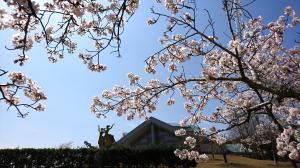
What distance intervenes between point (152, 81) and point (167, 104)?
1.51 metres

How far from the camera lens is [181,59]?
30.1ft

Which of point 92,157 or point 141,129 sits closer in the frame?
point 92,157

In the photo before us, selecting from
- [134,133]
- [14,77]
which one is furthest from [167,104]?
[134,133]

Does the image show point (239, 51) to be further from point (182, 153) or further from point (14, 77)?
point (14, 77)

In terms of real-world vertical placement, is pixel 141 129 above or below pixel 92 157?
above

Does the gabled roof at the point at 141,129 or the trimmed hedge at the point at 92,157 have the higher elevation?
the gabled roof at the point at 141,129

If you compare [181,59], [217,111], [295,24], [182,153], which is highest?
[295,24]

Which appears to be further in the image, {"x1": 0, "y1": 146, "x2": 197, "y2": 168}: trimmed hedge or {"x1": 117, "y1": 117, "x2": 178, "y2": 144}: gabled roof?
{"x1": 117, "y1": 117, "x2": 178, "y2": 144}: gabled roof

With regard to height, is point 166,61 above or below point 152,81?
above

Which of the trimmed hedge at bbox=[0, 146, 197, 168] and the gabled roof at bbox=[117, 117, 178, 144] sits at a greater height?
the gabled roof at bbox=[117, 117, 178, 144]

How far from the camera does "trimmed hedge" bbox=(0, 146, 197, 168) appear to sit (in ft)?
63.1

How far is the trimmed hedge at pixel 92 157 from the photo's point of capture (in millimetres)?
19219

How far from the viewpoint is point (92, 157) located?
20062 millimetres

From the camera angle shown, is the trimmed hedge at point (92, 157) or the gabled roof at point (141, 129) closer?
the trimmed hedge at point (92, 157)
